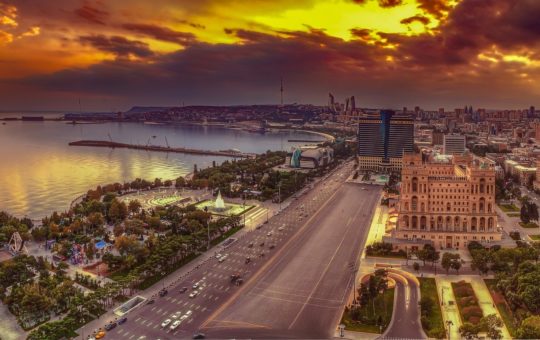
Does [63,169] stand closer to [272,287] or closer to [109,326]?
[109,326]

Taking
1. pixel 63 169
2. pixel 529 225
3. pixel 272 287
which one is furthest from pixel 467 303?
pixel 63 169

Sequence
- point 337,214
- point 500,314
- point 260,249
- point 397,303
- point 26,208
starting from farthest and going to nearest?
point 26,208
point 337,214
point 260,249
point 397,303
point 500,314

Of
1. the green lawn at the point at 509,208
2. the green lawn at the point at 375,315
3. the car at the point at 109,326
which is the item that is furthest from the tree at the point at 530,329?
the green lawn at the point at 509,208

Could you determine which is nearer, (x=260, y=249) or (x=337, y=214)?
(x=260, y=249)

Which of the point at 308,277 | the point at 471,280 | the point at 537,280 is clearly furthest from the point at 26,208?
the point at 537,280

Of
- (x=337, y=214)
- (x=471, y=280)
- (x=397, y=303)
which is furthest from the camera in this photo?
(x=337, y=214)

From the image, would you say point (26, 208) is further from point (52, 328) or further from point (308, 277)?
point (308, 277)

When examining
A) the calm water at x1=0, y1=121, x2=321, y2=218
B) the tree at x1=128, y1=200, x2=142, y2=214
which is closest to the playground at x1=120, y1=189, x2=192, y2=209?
the tree at x1=128, y1=200, x2=142, y2=214
